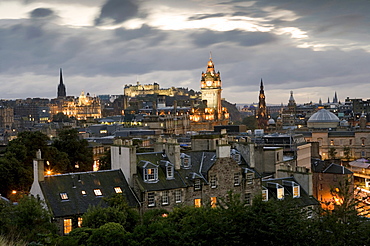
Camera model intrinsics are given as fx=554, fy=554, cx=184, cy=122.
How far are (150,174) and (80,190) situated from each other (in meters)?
5.90

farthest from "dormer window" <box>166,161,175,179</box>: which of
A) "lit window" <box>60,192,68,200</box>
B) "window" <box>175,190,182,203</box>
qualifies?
"lit window" <box>60,192,68,200</box>

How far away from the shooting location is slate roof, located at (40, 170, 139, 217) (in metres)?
41.5

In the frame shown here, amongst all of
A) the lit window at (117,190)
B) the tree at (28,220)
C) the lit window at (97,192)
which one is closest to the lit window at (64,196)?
the lit window at (97,192)

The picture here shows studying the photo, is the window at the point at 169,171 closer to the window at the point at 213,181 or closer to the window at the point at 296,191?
the window at the point at 213,181

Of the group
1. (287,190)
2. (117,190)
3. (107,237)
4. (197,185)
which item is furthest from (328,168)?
(107,237)

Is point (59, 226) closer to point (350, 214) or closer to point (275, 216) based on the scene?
point (275, 216)

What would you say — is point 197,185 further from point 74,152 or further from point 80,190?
point 74,152

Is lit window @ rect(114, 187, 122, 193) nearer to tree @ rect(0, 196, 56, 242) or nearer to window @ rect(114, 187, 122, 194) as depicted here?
window @ rect(114, 187, 122, 194)

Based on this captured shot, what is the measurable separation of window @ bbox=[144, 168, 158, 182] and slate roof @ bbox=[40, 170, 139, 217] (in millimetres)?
1721

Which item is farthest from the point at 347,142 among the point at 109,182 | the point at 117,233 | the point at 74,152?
the point at 117,233

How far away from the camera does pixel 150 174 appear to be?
45656 mm

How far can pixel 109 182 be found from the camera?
45.2 meters

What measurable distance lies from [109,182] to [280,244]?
55.7ft

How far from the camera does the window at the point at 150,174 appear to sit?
4541 centimetres
